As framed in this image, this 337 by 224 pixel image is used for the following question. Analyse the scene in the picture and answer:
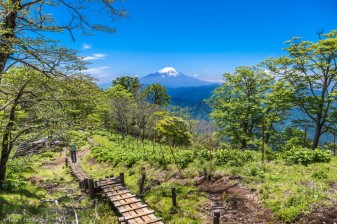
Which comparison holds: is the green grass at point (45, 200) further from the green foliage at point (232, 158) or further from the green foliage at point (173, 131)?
the green foliage at point (173, 131)

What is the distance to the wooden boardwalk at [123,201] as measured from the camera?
11.1m

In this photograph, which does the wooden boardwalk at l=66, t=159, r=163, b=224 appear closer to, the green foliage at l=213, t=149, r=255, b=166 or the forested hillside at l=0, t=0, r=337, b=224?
the forested hillside at l=0, t=0, r=337, b=224

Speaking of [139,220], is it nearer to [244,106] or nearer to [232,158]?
[232,158]

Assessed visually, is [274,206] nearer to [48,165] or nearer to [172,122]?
[48,165]

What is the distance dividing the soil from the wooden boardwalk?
2792 millimetres

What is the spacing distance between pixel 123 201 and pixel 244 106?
20.7 metres

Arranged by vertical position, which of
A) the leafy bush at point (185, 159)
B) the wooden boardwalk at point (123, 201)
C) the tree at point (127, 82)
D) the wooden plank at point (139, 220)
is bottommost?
the wooden plank at point (139, 220)

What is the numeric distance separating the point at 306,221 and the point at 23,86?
43.7 ft

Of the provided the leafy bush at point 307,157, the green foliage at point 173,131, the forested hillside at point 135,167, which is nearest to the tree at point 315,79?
the forested hillside at point 135,167

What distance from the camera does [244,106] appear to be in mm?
30312

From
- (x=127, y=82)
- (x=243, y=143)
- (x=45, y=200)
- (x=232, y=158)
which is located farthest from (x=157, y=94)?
(x=45, y=200)

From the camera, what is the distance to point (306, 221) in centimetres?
1000

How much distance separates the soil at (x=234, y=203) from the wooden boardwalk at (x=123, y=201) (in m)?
2.79

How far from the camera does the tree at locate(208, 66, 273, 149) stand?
3070 cm
